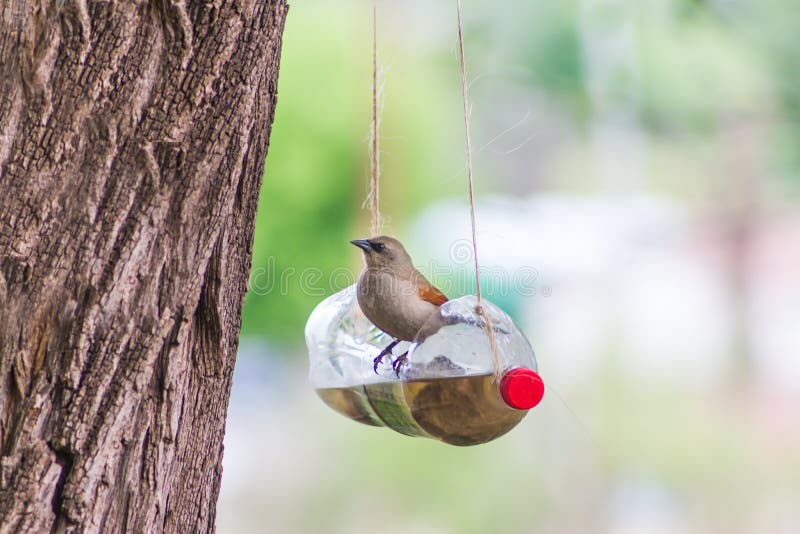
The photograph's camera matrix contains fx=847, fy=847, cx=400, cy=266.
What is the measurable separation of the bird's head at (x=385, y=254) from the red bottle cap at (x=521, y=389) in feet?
1.18

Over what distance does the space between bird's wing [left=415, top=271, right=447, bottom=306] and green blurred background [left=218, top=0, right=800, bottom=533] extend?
2895 mm

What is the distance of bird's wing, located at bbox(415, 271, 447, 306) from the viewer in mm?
1585

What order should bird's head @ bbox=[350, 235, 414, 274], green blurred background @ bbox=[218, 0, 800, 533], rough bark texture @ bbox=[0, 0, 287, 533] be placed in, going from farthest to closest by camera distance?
green blurred background @ bbox=[218, 0, 800, 533] → bird's head @ bbox=[350, 235, 414, 274] → rough bark texture @ bbox=[0, 0, 287, 533]

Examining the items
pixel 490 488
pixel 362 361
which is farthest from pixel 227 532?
pixel 362 361

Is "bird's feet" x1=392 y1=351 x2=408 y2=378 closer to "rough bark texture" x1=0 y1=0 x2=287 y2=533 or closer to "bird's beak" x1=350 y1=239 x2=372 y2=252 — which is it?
"bird's beak" x1=350 y1=239 x2=372 y2=252

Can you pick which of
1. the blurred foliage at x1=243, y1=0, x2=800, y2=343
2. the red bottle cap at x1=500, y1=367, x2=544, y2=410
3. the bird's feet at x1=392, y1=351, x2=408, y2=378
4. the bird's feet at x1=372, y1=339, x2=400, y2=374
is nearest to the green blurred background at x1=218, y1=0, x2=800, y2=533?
the blurred foliage at x1=243, y1=0, x2=800, y2=343

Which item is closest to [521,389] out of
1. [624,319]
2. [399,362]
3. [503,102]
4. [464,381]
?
[464,381]

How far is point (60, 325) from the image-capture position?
45.7 inches

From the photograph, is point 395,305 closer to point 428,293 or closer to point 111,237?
point 428,293

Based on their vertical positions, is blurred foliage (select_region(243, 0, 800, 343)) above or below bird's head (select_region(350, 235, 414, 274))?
above

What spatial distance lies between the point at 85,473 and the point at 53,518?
70 mm

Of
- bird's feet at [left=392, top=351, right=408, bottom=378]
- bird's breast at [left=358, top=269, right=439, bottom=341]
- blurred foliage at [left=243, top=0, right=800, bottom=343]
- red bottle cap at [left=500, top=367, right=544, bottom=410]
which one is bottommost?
red bottle cap at [left=500, top=367, right=544, bottom=410]

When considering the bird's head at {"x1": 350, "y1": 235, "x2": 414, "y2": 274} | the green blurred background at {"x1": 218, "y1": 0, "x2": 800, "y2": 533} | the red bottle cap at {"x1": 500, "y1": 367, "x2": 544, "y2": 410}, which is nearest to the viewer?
the red bottle cap at {"x1": 500, "y1": 367, "x2": 544, "y2": 410}

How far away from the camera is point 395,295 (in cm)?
156
